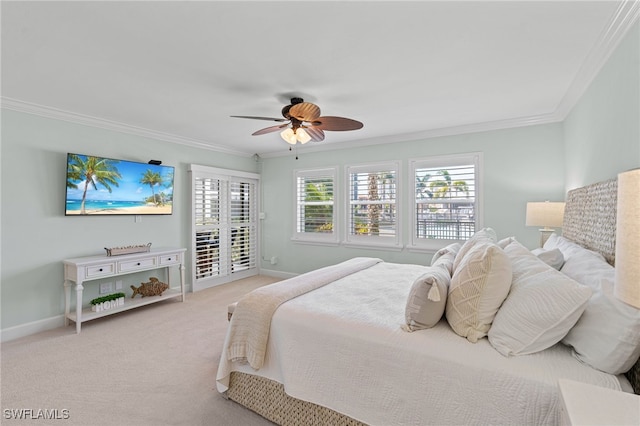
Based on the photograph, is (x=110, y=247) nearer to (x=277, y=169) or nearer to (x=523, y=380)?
(x=277, y=169)

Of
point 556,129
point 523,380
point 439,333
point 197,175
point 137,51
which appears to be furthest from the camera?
point 197,175

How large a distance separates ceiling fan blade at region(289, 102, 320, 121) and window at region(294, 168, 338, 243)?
252 cm

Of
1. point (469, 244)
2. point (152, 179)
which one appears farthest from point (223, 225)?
point (469, 244)

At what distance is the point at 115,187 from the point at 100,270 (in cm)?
108

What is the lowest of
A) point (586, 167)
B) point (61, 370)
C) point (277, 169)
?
point (61, 370)

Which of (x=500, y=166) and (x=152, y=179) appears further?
(x=152, y=179)

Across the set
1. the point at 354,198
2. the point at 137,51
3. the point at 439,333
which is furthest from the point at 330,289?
the point at 354,198

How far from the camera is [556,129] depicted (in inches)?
145

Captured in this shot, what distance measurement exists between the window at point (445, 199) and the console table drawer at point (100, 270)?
157 inches

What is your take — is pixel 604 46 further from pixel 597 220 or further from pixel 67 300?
pixel 67 300

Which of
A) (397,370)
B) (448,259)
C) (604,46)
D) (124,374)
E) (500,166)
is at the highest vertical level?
(604,46)

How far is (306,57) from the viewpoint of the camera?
228 cm

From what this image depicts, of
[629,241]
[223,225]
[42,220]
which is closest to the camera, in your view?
[629,241]

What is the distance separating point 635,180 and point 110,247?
477cm
